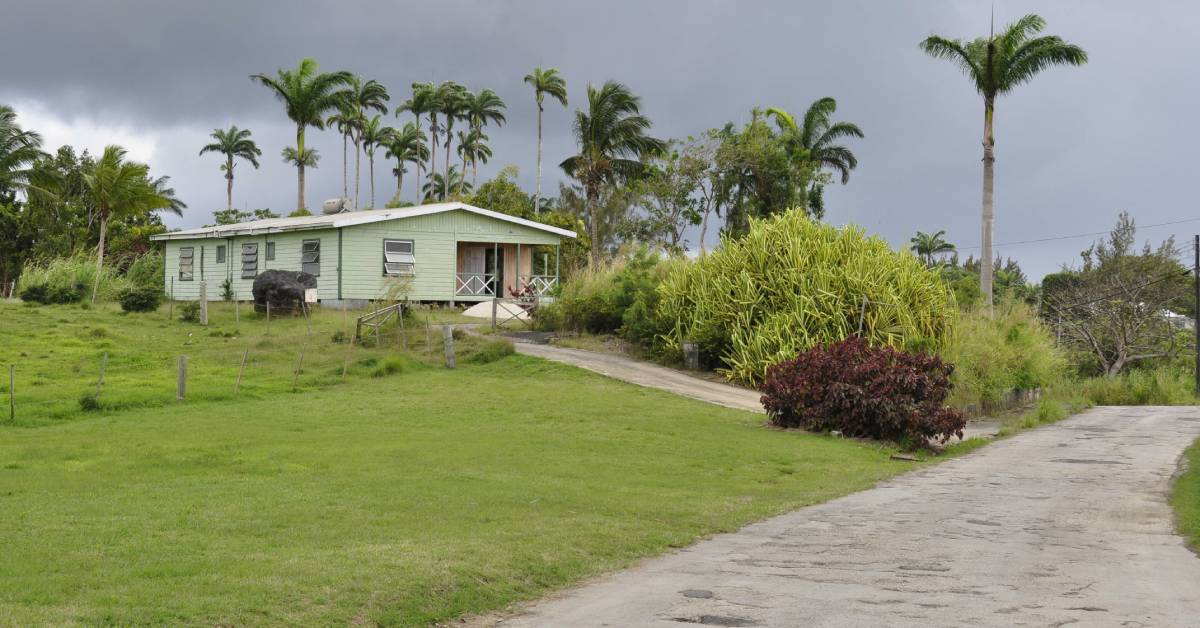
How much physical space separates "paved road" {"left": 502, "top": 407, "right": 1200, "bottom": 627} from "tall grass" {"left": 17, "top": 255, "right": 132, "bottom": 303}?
104ft

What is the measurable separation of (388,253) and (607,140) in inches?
709

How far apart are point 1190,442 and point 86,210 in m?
55.4

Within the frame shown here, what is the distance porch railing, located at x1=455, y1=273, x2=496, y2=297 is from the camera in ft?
138

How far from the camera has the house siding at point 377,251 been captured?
127 ft

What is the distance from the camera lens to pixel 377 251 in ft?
128

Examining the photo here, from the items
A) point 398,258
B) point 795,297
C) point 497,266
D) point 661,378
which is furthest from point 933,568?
point 497,266

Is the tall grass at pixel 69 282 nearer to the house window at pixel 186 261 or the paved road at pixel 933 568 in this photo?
the house window at pixel 186 261

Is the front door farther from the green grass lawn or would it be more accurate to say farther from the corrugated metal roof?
the green grass lawn

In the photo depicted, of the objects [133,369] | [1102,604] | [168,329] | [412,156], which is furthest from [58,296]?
[412,156]

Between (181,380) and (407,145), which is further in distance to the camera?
(407,145)

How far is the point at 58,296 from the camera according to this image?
38.0m

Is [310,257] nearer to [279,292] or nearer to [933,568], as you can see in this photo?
[279,292]

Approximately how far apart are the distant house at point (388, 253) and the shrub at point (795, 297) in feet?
34.8

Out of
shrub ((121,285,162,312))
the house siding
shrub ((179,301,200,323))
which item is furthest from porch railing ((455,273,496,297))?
shrub ((121,285,162,312))
